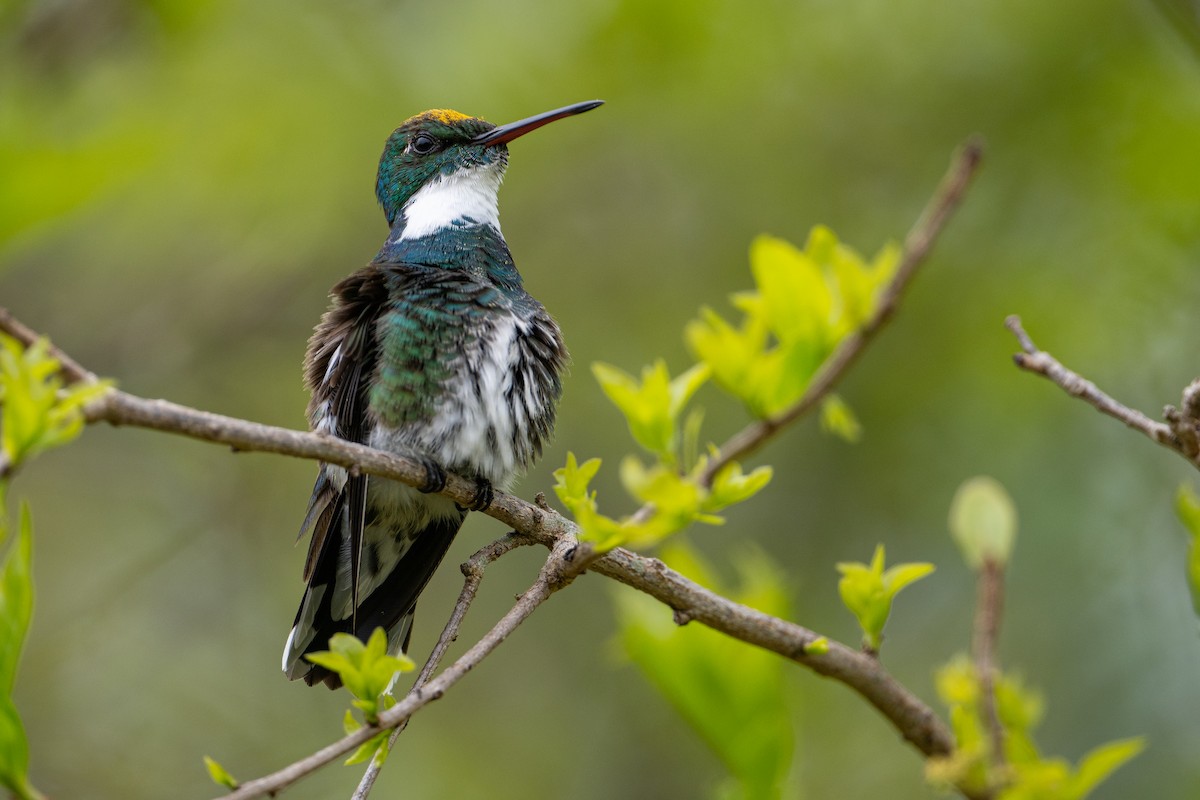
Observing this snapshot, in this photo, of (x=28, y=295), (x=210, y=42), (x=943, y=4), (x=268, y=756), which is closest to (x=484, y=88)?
(x=210, y=42)

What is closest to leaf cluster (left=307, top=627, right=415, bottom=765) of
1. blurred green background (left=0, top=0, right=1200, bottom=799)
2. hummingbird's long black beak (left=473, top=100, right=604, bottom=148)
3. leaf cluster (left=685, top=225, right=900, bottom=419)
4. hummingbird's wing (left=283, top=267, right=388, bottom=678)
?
leaf cluster (left=685, top=225, right=900, bottom=419)

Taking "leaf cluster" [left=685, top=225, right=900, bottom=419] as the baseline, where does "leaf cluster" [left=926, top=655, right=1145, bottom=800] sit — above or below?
below

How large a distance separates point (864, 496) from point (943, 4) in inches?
94.1

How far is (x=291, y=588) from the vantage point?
6785 millimetres

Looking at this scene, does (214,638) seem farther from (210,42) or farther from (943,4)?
(943,4)

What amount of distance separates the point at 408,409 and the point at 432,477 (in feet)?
1.51

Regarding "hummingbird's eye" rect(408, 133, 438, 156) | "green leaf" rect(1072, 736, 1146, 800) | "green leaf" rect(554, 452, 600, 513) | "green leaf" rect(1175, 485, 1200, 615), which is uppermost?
"hummingbird's eye" rect(408, 133, 438, 156)

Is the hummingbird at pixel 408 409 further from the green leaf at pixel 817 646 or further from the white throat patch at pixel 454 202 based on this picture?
the green leaf at pixel 817 646

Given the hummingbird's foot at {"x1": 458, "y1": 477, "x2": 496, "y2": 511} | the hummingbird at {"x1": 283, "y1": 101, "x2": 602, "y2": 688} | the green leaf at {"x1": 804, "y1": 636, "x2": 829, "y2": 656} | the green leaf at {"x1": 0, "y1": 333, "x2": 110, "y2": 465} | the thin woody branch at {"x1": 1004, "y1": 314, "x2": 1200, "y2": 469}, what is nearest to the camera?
the green leaf at {"x1": 0, "y1": 333, "x2": 110, "y2": 465}

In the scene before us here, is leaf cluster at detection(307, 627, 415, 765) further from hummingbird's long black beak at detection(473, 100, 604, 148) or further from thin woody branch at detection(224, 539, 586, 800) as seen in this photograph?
hummingbird's long black beak at detection(473, 100, 604, 148)

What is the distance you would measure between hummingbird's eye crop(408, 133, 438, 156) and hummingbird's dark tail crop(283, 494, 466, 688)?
164cm

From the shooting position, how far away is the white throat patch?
4.28 m

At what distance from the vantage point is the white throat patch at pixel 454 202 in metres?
4.28

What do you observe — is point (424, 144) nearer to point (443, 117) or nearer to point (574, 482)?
point (443, 117)
